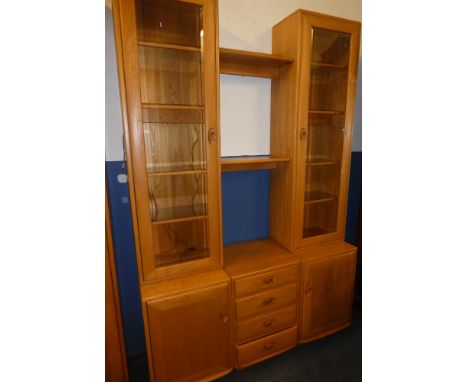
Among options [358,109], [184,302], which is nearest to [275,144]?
[358,109]

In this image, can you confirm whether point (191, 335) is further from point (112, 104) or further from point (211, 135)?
point (112, 104)

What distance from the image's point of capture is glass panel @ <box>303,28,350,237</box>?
1.78 m

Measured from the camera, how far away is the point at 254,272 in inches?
63.1

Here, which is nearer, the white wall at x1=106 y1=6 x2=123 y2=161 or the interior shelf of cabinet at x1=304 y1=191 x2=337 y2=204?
the white wall at x1=106 y1=6 x2=123 y2=161

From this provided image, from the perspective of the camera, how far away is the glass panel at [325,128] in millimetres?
1781

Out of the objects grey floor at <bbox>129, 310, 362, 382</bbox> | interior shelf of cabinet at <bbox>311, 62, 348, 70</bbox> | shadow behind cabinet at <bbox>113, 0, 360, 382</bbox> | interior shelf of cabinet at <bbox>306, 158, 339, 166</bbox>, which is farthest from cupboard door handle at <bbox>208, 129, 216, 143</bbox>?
grey floor at <bbox>129, 310, 362, 382</bbox>

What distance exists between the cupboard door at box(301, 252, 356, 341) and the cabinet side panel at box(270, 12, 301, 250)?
11.2 inches

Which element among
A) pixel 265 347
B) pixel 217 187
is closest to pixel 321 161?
pixel 217 187

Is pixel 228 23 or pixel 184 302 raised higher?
pixel 228 23

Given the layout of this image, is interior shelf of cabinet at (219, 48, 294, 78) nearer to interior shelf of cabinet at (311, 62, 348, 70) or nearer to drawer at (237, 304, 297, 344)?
interior shelf of cabinet at (311, 62, 348, 70)

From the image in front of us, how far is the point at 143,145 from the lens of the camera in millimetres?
1306
